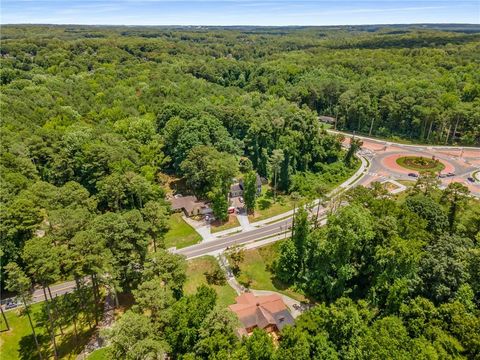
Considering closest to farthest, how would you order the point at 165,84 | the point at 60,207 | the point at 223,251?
the point at 60,207 < the point at 223,251 < the point at 165,84

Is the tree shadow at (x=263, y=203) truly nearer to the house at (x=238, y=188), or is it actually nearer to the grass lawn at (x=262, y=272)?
the house at (x=238, y=188)

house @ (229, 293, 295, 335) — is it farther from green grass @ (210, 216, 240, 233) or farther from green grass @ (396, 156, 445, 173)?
green grass @ (396, 156, 445, 173)

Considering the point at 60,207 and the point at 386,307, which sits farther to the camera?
the point at 60,207

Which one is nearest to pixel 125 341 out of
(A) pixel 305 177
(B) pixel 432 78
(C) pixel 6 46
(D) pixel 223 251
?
(D) pixel 223 251

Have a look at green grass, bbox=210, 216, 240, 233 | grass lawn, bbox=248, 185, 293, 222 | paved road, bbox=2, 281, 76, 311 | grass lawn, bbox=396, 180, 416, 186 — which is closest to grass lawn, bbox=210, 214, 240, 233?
green grass, bbox=210, 216, 240, 233

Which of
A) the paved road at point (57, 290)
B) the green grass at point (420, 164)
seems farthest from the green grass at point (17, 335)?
the green grass at point (420, 164)

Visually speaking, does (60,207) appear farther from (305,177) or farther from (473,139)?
(473,139)
